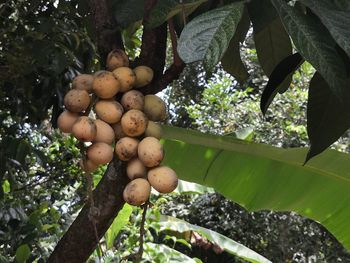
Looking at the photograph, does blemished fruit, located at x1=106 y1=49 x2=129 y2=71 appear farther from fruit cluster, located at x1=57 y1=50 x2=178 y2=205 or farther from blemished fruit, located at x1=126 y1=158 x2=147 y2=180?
blemished fruit, located at x1=126 y1=158 x2=147 y2=180

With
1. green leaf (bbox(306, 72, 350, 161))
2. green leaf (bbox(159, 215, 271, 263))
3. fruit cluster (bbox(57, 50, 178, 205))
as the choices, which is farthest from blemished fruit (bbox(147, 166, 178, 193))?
green leaf (bbox(159, 215, 271, 263))

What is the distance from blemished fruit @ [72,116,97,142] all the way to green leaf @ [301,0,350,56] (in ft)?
0.97

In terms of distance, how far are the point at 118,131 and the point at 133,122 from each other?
0.14 ft

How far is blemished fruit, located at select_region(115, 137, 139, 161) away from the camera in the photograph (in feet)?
2.35

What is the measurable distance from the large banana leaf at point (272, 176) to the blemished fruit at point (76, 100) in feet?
2.47

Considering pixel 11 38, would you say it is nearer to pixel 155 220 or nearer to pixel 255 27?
pixel 155 220

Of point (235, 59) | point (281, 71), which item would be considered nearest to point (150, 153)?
point (281, 71)

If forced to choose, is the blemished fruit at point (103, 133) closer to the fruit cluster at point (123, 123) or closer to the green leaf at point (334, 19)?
the fruit cluster at point (123, 123)

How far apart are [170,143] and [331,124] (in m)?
0.85

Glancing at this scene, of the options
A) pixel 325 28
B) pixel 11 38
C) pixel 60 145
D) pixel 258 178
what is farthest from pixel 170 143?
pixel 60 145

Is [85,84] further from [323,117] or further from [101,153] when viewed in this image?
[323,117]

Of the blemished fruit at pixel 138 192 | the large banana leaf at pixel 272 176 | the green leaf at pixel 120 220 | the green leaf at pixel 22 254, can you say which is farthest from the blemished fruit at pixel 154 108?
the green leaf at pixel 120 220

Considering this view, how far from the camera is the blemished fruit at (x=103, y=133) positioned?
717mm

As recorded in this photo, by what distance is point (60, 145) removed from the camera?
295 centimetres
